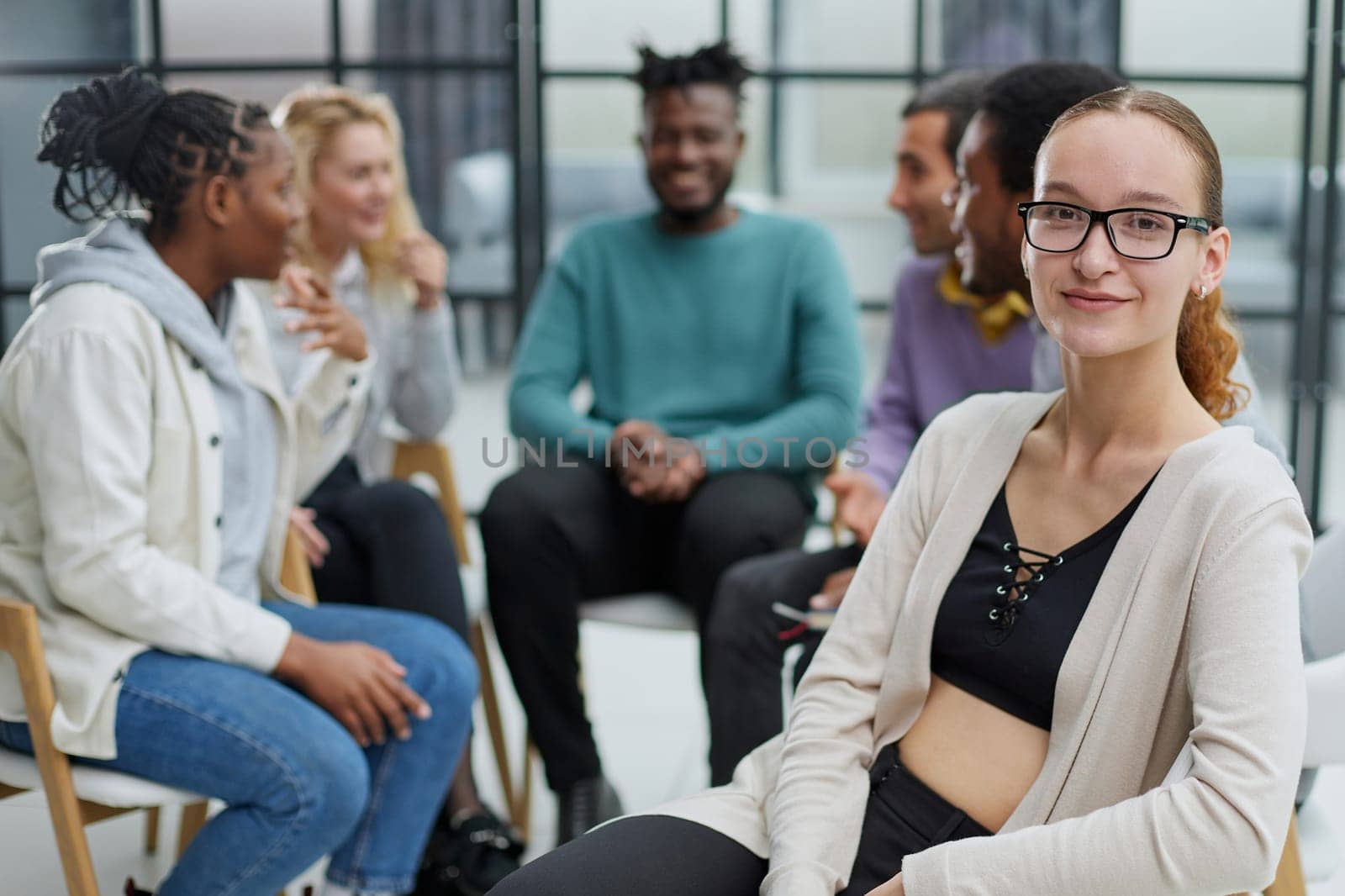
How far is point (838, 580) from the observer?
6.94 ft

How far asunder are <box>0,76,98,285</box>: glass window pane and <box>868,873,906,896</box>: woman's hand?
322 cm

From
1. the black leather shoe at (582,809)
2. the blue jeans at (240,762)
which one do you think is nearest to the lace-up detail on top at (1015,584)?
the blue jeans at (240,762)

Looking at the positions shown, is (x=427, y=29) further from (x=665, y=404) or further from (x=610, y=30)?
(x=665, y=404)

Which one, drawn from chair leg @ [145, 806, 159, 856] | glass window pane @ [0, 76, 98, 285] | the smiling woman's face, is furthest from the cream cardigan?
glass window pane @ [0, 76, 98, 285]

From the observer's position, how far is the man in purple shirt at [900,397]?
2.11m

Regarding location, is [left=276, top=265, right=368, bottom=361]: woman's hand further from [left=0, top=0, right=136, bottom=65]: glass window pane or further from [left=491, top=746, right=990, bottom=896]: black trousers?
[left=0, top=0, right=136, bottom=65]: glass window pane

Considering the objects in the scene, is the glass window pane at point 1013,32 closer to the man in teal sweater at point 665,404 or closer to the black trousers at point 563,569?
the man in teal sweater at point 665,404

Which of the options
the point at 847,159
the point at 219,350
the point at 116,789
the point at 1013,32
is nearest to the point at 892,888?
the point at 116,789

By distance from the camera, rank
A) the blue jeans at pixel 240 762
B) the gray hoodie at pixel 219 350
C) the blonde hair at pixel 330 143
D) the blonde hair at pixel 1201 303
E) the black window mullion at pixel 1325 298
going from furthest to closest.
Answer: the black window mullion at pixel 1325 298, the blonde hair at pixel 330 143, the gray hoodie at pixel 219 350, the blue jeans at pixel 240 762, the blonde hair at pixel 1201 303

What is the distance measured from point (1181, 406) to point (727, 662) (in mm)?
981

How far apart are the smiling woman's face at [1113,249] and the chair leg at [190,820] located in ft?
4.96

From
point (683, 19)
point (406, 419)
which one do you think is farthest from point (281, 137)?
point (683, 19)

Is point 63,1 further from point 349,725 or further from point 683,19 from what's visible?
point 349,725

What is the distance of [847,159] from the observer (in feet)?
13.5
